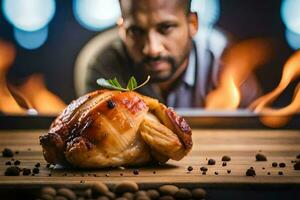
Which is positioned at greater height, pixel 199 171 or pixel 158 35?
pixel 158 35

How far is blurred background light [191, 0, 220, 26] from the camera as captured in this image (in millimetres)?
7453

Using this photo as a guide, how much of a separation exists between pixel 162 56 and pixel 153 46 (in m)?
0.15

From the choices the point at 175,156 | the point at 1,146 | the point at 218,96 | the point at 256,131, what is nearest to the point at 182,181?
the point at 175,156

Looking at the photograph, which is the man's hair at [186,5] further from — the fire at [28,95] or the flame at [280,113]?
the fire at [28,95]

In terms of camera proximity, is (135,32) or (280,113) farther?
(135,32)

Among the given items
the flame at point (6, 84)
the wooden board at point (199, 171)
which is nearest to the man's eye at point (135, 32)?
the flame at point (6, 84)

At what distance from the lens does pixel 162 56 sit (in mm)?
7336

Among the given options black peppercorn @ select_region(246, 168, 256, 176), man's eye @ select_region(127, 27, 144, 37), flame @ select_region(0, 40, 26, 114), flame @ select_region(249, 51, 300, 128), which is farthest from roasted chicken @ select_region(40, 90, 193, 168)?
man's eye @ select_region(127, 27, 144, 37)

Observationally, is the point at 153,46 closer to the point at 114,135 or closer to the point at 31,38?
the point at 31,38

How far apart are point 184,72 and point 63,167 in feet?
12.8

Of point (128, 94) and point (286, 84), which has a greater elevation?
point (286, 84)

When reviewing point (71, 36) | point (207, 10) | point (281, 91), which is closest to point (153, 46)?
point (207, 10)

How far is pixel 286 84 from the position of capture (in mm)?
7234

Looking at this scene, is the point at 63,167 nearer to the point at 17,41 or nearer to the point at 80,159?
the point at 80,159
